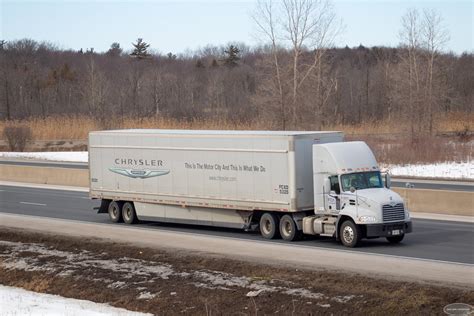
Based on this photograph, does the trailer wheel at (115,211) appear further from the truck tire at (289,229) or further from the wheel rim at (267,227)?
the truck tire at (289,229)

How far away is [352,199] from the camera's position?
2217 centimetres

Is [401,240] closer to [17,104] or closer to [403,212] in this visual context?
[403,212]

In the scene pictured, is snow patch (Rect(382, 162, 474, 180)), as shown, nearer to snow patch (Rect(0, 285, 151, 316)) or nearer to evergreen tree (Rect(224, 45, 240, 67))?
snow patch (Rect(0, 285, 151, 316))

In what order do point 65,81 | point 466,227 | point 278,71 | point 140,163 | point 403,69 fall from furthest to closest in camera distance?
1. point 65,81
2. point 403,69
3. point 278,71
4. point 140,163
5. point 466,227

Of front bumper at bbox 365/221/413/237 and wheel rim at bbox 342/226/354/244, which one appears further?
wheel rim at bbox 342/226/354/244

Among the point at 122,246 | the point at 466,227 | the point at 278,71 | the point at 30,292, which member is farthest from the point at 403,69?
the point at 30,292

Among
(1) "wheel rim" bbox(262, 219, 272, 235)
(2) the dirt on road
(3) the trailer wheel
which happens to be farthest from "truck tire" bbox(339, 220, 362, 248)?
(3) the trailer wheel

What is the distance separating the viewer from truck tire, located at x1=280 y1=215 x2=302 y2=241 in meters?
23.3

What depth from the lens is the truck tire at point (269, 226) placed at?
23797 millimetres

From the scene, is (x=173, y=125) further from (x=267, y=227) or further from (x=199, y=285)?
(x=199, y=285)

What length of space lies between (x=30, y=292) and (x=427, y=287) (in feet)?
29.0

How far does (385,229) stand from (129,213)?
10193 millimetres

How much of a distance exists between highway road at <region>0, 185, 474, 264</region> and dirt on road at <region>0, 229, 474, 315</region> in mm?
3666

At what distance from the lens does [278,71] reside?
53.3 m
